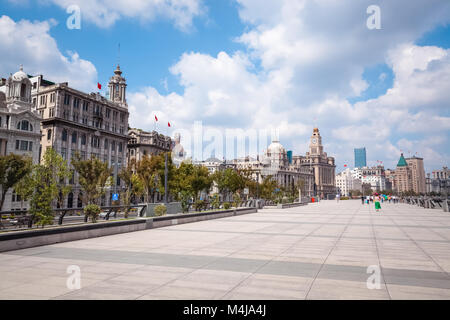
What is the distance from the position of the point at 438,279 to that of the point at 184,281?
576 cm

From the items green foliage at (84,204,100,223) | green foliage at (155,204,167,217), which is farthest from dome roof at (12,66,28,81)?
green foliage at (84,204,100,223)

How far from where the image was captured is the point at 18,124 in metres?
49.3

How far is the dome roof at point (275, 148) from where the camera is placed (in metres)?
188

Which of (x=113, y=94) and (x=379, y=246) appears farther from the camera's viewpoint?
(x=113, y=94)

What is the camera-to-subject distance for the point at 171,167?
150ft

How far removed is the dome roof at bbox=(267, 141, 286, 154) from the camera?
7402 inches

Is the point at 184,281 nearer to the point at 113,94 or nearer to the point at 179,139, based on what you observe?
the point at 113,94

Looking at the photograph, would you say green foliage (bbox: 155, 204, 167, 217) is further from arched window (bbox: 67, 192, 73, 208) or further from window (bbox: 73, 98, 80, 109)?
window (bbox: 73, 98, 80, 109)

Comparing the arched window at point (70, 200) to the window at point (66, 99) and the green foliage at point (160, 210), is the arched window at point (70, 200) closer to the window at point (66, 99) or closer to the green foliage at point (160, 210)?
the window at point (66, 99)

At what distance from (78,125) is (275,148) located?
14171 cm

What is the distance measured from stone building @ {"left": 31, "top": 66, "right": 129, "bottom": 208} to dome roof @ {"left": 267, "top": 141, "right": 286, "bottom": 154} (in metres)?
126

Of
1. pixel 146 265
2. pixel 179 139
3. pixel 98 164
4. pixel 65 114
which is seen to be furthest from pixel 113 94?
pixel 146 265

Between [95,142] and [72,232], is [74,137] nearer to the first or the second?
[95,142]

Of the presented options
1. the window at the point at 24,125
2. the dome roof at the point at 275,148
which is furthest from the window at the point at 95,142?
the dome roof at the point at 275,148
